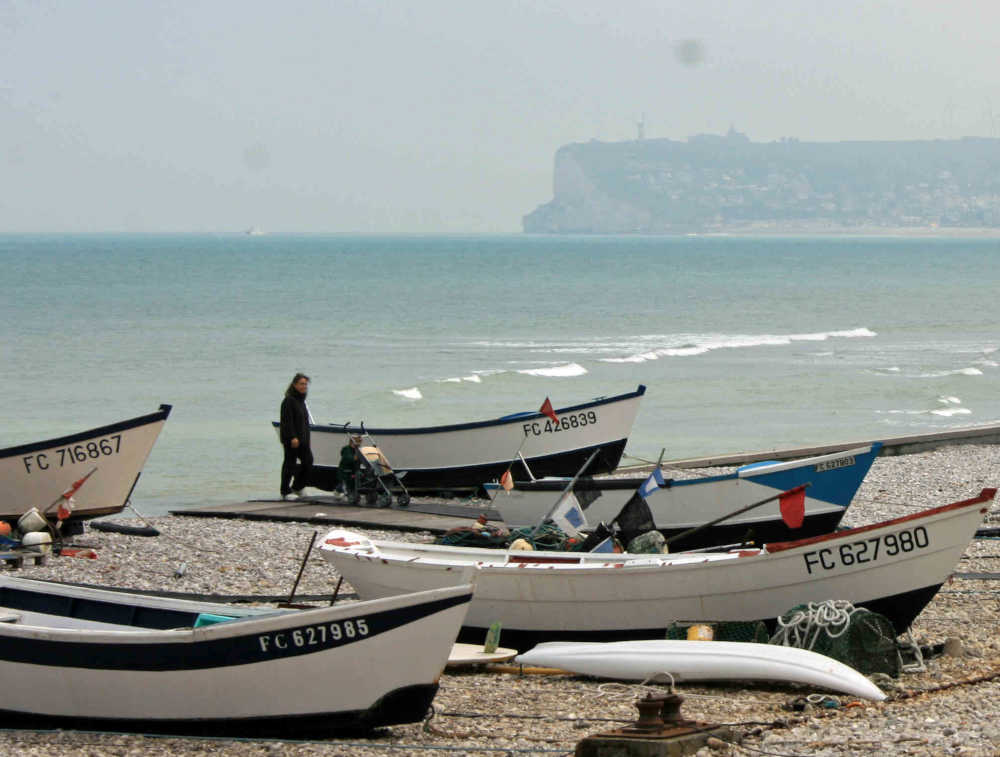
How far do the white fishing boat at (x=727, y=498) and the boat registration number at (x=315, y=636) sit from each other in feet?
19.1

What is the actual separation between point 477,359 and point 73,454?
101 feet

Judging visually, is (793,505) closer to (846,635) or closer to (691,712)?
(846,635)

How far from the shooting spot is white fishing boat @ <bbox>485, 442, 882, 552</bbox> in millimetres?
13664

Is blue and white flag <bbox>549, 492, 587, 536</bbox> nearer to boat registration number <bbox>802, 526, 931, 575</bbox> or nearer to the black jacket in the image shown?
boat registration number <bbox>802, 526, 931, 575</bbox>

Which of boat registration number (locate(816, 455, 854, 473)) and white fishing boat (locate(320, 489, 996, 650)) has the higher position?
boat registration number (locate(816, 455, 854, 473))

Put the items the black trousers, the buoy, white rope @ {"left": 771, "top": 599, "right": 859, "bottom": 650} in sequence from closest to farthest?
white rope @ {"left": 771, "top": 599, "right": 859, "bottom": 650}
the buoy
the black trousers

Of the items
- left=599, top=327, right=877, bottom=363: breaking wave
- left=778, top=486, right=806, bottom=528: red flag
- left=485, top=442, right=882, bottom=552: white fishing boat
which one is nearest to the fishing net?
left=778, top=486, right=806, bottom=528: red flag

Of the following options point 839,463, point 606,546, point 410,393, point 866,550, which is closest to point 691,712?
point 866,550

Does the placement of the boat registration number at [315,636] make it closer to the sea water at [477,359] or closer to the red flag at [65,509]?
the red flag at [65,509]

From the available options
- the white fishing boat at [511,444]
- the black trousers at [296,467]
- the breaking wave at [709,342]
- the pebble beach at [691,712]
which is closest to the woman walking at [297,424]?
the black trousers at [296,467]

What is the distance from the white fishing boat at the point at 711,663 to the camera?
927cm

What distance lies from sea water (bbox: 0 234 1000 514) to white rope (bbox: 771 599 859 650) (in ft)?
26.3

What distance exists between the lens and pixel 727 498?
1422 centimetres

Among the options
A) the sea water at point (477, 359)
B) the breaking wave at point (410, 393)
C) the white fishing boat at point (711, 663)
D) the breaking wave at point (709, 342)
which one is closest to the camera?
the white fishing boat at point (711, 663)
